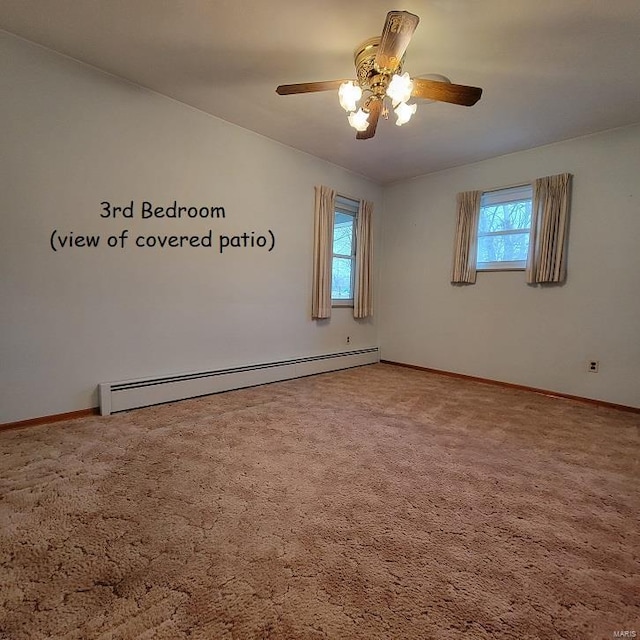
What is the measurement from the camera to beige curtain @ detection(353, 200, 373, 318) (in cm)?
454

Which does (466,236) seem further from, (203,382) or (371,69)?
(203,382)

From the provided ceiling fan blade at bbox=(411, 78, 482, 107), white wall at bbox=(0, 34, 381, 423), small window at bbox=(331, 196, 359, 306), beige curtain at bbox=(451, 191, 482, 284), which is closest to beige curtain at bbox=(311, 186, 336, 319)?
small window at bbox=(331, 196, 359, 306)

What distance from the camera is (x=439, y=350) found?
4.42 meters

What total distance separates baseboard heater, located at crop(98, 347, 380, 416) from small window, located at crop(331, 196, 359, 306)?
2.64 feet

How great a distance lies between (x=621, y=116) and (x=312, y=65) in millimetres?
2713

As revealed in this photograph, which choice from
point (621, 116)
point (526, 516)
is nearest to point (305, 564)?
point (526, 516)

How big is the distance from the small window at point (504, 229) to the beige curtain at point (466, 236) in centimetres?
8

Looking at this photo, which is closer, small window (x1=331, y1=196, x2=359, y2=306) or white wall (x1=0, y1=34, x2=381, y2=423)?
white wall (x1=0, y1=34, x2=381, y2=423)

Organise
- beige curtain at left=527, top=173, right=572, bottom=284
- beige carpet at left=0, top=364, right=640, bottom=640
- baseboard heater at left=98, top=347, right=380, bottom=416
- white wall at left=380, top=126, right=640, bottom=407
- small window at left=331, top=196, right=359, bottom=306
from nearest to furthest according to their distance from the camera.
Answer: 1. beige carpet at left=0, top=364, right=640, bottom=640
2. baseboard heater at left=98, top=347, right=380, bottom=416
3. white wall at left=380, top=126, right=640, bottom=407
4. beige curtain at left=527, top=173, right=572, bottom=284
5. small window at left=331, top=196, right=359, bottom=306

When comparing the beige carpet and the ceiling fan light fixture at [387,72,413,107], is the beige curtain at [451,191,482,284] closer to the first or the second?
the beige carpet

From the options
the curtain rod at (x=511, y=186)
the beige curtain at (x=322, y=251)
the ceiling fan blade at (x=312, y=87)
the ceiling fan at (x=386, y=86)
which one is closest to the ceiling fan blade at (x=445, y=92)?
the ceiling fan at (x=386, y=86)

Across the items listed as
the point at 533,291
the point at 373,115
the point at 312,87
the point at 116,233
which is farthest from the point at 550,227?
the point at 116,233

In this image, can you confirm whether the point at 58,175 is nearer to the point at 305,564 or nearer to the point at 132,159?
the point at 132,159

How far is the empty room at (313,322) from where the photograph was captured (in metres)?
1.13
